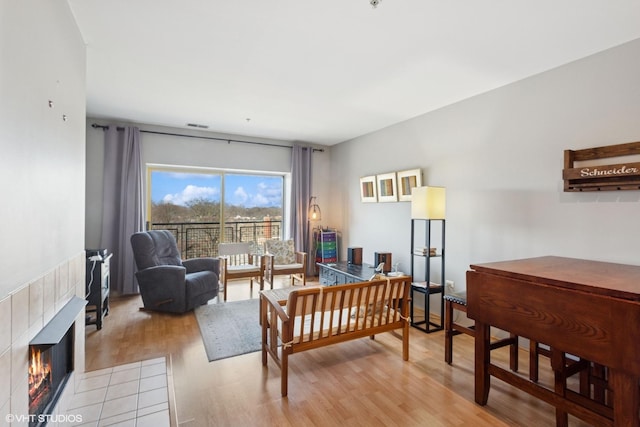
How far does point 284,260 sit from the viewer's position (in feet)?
16.2

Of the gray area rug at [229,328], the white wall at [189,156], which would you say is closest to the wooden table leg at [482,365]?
the gray area rug at [229,328]

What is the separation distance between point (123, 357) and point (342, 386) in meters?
1.86

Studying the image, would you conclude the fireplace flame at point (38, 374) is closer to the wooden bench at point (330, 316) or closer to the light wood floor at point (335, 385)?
the light wood floor at point (335, 385)

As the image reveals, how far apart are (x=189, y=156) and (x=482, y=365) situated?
4.62 m

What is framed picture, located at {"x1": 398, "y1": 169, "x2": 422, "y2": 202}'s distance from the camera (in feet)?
12.8

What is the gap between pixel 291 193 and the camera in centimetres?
553

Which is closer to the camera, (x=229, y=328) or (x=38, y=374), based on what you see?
(x=38, y=374)

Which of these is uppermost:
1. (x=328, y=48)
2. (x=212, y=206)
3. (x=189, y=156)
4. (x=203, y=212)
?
(x=328, y=48)

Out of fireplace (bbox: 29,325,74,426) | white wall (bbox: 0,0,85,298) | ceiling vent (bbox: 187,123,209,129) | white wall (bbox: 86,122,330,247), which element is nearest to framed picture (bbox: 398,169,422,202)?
white wall (bbox: 86,122,330,247)

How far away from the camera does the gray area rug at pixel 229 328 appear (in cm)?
278

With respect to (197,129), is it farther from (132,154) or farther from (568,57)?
(568,57)

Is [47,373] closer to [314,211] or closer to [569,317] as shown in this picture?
[569,317]

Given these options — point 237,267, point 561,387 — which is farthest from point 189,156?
point 561,387

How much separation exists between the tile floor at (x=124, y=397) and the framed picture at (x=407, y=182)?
10.8 ft
